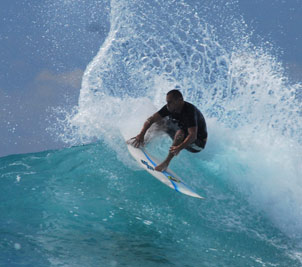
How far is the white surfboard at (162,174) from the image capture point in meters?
6.44

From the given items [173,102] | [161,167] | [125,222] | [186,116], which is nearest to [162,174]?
[161,167]

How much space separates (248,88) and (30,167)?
647cm

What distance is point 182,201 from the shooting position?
7.07m

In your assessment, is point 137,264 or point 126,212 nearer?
point 137,264

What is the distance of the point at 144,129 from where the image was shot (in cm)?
711

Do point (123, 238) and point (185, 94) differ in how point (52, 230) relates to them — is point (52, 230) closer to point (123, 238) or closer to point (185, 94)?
point (123, 238)

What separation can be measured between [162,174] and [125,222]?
3.69 feet

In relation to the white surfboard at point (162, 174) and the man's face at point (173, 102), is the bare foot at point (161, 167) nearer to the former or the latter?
the white surfboard at point (162, 174)

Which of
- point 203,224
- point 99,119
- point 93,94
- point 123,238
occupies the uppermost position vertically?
point 93,94

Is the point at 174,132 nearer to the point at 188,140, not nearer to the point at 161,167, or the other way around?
the point at 161,167

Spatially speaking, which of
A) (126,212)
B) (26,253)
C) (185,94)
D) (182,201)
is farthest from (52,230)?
(185,94)

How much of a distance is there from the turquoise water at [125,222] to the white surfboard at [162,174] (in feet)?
1.93

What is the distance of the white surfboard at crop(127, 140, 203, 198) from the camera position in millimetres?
6438

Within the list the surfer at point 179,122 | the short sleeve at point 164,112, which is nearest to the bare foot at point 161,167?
the surfer at point 179,122
